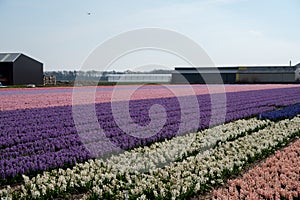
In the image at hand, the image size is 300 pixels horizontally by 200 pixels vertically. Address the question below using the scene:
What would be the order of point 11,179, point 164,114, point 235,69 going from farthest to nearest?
point 235,69 → point 164,114 → point 11,179

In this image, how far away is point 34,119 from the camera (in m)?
12.5

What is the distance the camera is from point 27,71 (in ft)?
158

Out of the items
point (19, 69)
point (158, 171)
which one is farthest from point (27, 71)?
point (158, 171)

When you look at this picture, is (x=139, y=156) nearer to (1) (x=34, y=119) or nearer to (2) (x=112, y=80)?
(1) (x=34, y=119)

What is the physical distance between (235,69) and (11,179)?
6140 centimetres

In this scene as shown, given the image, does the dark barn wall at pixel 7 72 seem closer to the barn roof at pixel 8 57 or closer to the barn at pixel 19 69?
the barn at pixel 19 69

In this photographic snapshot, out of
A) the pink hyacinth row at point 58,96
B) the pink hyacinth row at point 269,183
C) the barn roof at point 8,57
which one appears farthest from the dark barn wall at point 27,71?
the pink hyacinth row at point 269,183

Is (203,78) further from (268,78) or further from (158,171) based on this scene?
(158,171)

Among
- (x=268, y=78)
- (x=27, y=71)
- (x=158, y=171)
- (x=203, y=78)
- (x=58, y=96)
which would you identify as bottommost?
(x=158, y=171)

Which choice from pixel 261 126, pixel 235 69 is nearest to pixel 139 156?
pixel 261 126

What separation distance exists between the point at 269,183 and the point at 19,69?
148ft

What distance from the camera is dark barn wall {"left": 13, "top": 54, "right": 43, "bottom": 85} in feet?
152

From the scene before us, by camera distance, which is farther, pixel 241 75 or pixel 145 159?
pixel 241 75

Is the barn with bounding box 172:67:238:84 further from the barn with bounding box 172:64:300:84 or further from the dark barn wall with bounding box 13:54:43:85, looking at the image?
the dark barn wall with bounding box 13:54:43:85
